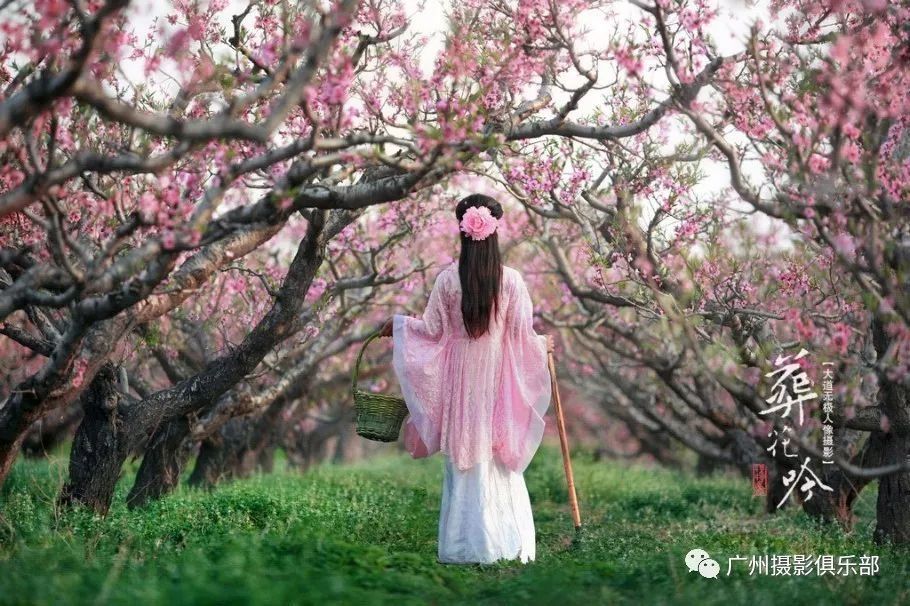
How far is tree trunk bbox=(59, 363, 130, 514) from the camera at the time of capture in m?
8.76

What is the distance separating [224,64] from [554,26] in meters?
2.33

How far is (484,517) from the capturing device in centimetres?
779

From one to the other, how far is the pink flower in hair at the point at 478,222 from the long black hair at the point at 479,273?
8 cm

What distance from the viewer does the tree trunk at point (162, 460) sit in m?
11.0

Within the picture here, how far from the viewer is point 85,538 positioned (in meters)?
7.21

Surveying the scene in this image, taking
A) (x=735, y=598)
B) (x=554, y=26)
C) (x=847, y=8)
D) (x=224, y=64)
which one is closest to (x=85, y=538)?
(x=224, y=64)

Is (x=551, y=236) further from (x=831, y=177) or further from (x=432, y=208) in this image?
(x=831, y=177)

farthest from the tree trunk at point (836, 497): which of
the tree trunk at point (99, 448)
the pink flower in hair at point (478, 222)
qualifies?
the tree trunk at point (99, 448)

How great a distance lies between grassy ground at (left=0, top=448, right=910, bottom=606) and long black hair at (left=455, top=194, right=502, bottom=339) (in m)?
1.77

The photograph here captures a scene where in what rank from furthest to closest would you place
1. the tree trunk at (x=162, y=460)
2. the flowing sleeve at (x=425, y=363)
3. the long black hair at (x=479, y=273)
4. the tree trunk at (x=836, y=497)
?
1. the tree trunk at (x=162, y=460)
2. the tree trunk at (x=836, y=497)
3. the flowing sleeve at (x=425, y=363)
4. the long black hair at (x=479, y=273)

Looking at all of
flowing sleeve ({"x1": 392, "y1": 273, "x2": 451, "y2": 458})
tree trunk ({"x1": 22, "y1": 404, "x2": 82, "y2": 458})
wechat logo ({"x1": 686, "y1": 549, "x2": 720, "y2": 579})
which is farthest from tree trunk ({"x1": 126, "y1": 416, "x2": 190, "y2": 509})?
wechat logo ({"x1": 686, "y1": 549, "x2": 720, "y2": 579})

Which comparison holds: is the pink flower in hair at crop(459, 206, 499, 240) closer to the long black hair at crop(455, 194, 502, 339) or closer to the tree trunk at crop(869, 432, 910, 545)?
the long black hair at crop(455, 194, 502, 339)

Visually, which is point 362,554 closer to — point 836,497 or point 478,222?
point 478,222

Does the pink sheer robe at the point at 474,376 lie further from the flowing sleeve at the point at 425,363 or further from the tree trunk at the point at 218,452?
the tree trunk at the point at 218,452
